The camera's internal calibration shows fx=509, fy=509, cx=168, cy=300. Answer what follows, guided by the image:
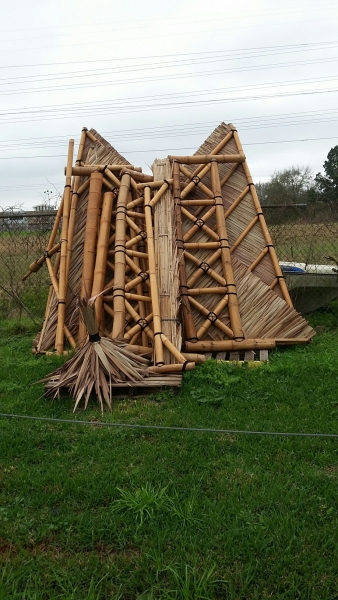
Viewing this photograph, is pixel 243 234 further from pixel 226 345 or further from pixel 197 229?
pixel 226 345

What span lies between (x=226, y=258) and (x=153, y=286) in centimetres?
112

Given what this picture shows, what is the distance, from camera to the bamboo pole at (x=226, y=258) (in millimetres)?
5582

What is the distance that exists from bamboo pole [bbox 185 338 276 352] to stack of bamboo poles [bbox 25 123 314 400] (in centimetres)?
1

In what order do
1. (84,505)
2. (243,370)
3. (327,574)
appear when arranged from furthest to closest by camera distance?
(243,370) < (84,505) < (327,574)

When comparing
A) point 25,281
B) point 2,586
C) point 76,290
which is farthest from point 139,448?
point 25,281

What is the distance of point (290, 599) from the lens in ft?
6.97

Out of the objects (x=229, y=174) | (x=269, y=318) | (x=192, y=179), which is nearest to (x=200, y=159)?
(x=192, y=179)

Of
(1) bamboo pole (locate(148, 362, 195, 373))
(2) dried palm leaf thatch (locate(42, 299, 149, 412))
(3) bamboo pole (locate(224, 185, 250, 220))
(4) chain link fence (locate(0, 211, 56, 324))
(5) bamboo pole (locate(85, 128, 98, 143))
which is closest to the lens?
(2) dried palm leaf thatch (locate(42, 299, 149, 412))

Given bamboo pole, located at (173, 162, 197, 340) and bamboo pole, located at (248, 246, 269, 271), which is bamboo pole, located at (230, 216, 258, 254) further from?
bamboo pole, located at (173, 162, 197, 340)

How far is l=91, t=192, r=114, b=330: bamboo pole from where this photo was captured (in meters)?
5.31

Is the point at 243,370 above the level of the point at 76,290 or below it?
below

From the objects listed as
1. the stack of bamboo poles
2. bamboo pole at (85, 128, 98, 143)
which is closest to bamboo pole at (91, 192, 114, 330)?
the stack of bamboo poles

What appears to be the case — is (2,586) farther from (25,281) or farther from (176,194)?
(25,281)

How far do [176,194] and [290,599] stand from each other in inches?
184
